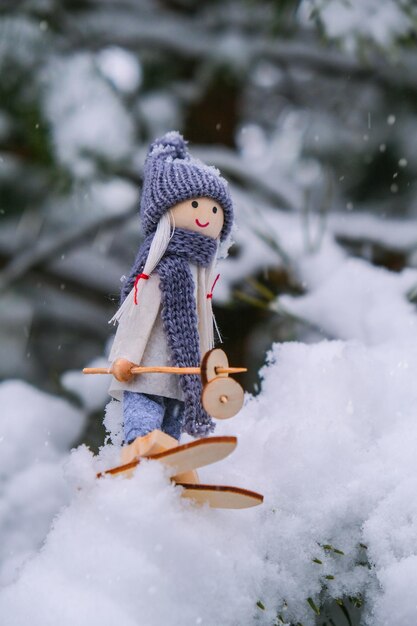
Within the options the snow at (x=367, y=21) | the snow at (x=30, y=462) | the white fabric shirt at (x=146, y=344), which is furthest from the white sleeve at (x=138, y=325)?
the snow at (x=367, y=21)

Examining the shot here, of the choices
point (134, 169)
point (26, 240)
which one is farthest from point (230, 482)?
point (26, 240)

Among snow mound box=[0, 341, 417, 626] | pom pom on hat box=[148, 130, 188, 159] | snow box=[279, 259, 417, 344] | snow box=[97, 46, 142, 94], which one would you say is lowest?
snow mound box=[0, 341, 417, 626]

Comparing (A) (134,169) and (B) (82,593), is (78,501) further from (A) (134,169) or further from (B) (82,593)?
(A) (134,169)

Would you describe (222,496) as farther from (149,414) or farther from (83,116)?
(83,116)

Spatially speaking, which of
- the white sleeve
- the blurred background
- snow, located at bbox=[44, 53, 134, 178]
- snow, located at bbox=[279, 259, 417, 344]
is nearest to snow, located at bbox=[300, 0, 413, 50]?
the blurred background

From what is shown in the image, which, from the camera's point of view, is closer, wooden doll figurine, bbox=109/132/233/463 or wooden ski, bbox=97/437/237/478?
wooden ski, bbox=97/437/237/478

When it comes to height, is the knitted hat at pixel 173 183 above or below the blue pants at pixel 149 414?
above

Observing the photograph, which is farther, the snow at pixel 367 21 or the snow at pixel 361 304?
the snow at pixel 367 21

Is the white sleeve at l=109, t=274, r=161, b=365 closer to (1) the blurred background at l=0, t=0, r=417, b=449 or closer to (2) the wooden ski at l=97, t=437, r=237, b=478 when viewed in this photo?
(2) the wooden ski at l=97, t=437, r=237, b=478

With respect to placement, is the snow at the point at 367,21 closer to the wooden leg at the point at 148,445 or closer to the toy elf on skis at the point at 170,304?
the toy elf on skis at the point at 170,304
